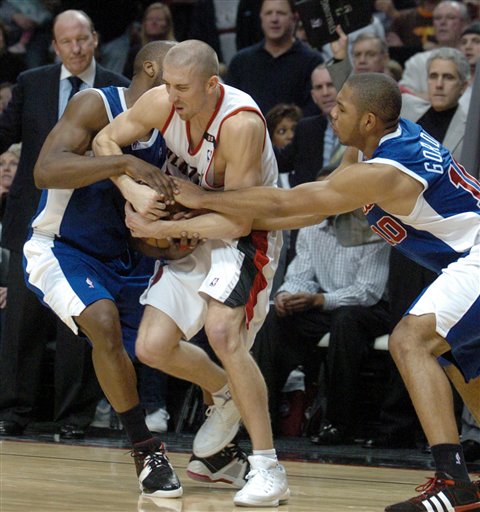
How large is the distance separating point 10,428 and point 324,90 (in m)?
2.78

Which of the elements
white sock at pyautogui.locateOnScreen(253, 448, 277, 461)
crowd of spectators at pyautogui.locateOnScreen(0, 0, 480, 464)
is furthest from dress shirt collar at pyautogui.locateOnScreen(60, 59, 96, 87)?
white sock at pyautogui.locateOnScreen(253, 448, 277, 461)

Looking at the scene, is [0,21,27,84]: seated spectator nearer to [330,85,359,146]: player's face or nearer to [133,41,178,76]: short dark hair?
[133,41,178,76]: short dark hair

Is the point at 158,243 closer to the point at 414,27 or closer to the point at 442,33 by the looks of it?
the point at 442,33

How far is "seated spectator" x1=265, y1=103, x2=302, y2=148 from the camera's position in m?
7.07

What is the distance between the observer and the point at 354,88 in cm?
417

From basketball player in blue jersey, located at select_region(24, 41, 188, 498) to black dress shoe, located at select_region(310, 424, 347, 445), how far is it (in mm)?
1527

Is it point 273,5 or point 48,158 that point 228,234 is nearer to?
point 48,158

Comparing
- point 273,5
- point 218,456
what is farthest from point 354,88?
point 273,5

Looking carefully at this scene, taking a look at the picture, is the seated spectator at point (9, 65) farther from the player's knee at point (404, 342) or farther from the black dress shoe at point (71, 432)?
the player's knee at point (404, 342)

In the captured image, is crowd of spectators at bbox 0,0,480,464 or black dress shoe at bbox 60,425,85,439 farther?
crowd of spectators at bbox 0,0,480,464

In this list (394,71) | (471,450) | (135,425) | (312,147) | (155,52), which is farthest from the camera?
(394,71)

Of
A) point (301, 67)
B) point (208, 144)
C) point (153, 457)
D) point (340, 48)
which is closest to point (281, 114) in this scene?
point (301, 67)

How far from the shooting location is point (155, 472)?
430cm

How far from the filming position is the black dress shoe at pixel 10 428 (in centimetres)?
599
